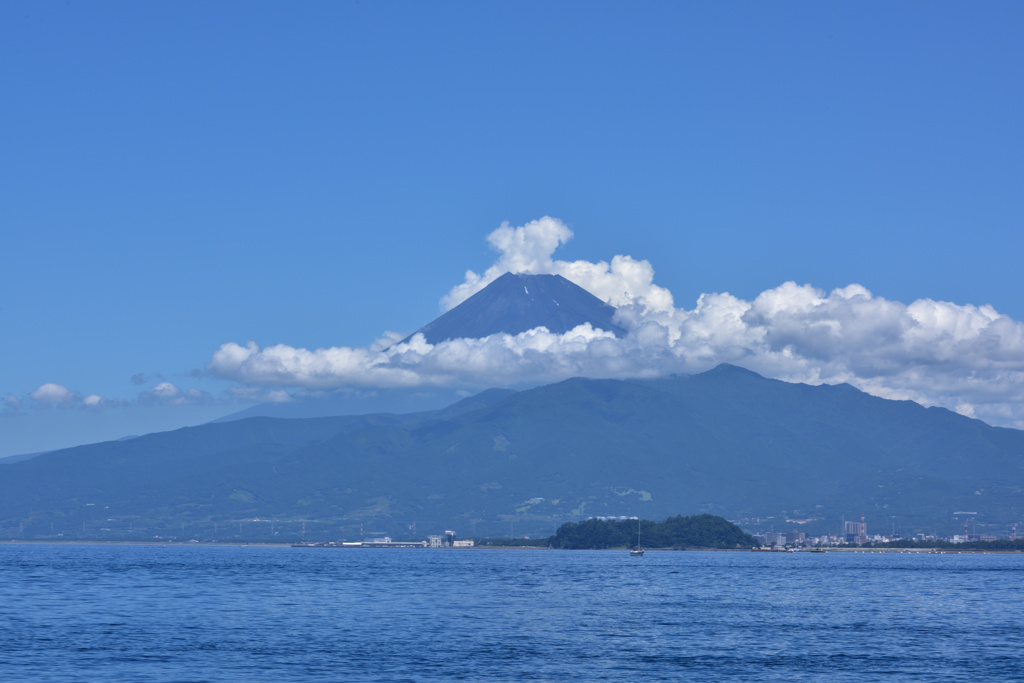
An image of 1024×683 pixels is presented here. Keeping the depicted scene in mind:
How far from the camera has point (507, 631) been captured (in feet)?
287

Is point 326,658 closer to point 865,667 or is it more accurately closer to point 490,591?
point 865,667

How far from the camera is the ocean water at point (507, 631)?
6656 cm

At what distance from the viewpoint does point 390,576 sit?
17762 centimetres

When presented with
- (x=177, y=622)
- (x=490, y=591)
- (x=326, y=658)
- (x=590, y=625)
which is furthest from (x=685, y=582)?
(x=326, y=658)

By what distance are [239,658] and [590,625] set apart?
32.9 meters

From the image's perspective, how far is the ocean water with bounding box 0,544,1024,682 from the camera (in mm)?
66562

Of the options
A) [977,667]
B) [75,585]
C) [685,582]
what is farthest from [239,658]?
[685,582]

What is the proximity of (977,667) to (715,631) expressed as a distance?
23.2m

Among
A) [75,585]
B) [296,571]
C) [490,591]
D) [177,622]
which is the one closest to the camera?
[177,622]

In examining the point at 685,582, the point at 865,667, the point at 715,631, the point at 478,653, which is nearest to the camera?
the point at 865,667

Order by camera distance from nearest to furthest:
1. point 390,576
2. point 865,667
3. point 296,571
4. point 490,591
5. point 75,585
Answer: point 865,667, point 490,591, point 75,585, point 390,576, point 296,571

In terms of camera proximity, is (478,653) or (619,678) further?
(478,653)

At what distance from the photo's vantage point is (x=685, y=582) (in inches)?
6220

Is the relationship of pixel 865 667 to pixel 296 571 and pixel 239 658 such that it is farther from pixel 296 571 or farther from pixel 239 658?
pixel 296 571
